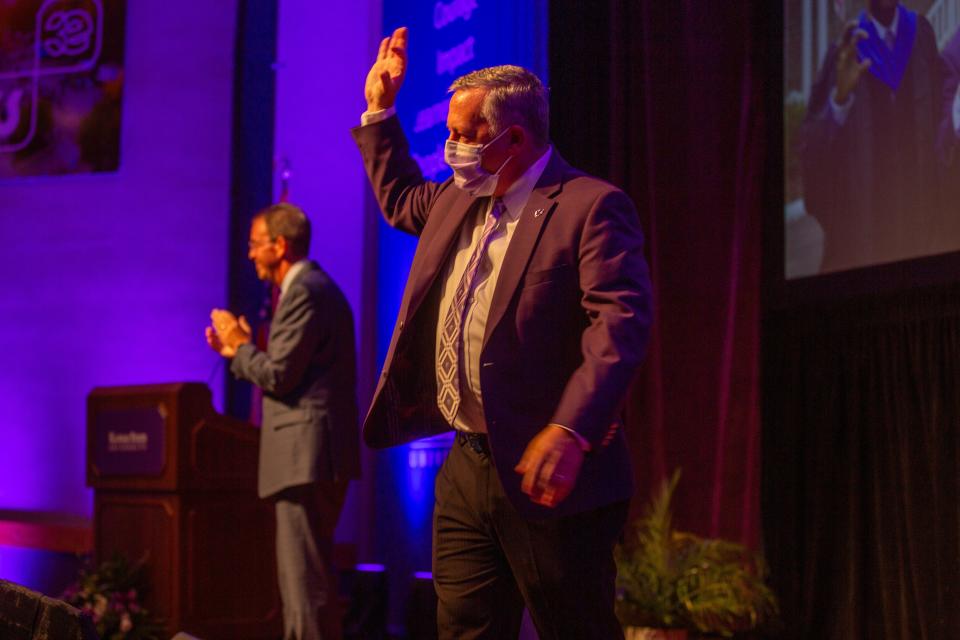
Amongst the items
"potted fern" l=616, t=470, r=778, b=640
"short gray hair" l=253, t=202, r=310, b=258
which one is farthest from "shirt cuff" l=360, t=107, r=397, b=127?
"potted fern" l=616, t=470, r=778, b=640

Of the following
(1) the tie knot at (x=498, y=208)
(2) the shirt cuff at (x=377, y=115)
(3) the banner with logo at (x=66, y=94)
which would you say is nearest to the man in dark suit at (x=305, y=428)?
(2) the shirt cuff at (x=377, y=115)

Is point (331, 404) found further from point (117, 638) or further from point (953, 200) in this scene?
point (953, 200)

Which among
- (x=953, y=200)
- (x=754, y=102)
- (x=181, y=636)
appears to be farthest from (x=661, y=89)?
(x=181, y=636)

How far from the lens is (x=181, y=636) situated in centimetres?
160

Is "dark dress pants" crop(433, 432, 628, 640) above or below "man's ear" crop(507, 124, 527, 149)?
below

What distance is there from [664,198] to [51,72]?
4.67 metres

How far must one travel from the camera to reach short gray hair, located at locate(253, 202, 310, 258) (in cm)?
416

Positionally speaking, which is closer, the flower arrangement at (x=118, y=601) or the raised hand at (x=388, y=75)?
the raised hand at (x=388, y=75)

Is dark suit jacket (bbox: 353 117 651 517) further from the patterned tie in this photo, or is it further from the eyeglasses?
the eyeglasses

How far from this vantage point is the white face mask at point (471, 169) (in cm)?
217

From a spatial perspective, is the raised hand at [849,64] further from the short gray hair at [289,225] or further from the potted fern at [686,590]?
the short gray hair at [289,225]

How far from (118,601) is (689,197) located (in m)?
2.89

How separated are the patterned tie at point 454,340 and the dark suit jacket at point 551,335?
7 cm

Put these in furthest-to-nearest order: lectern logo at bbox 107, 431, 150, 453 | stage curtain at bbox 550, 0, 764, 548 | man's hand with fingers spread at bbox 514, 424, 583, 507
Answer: lectern logo at bbox 107, 431, 150, 453
stage curtain at bbox 550, 0, 764, 548
man's hand with fingers spread at bbox 514, 424, 583, 507
